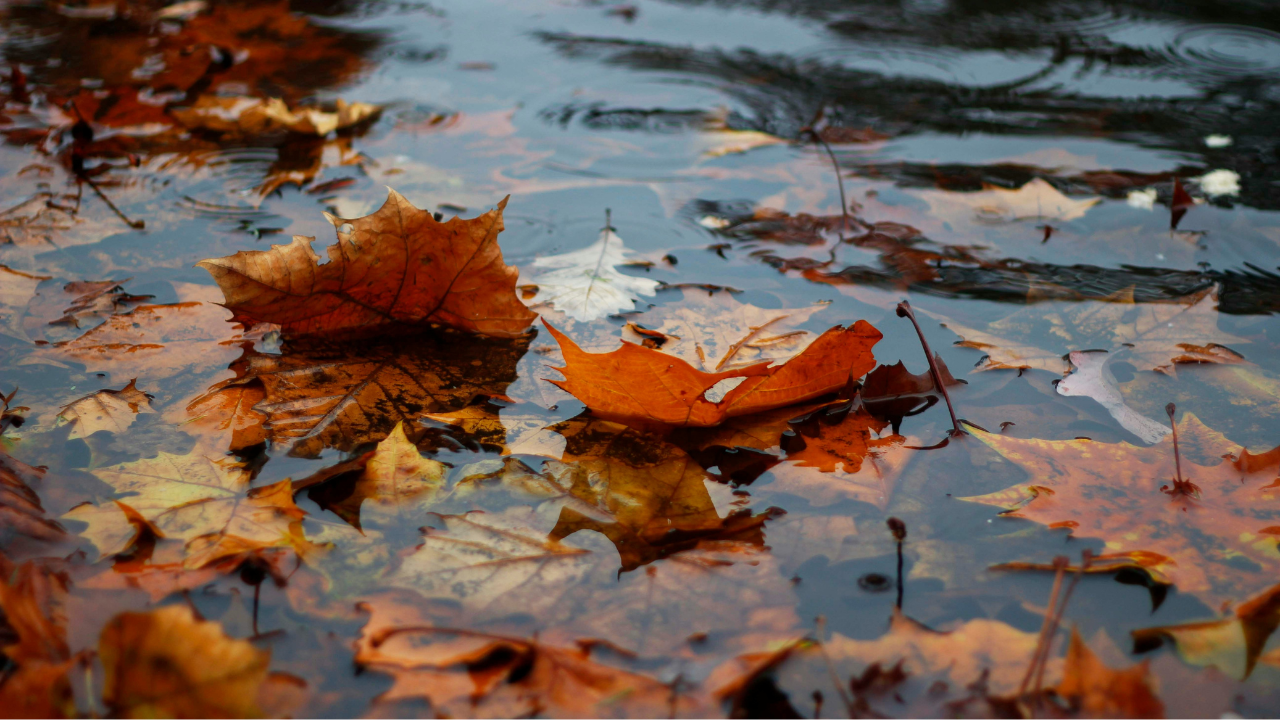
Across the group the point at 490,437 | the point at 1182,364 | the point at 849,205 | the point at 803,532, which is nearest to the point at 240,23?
the point at 849,205

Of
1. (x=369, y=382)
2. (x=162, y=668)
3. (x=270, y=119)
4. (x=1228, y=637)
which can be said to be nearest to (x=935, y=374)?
(x=1228, y=637)

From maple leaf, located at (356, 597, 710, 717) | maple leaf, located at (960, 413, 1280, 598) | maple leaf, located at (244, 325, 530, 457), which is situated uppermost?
maple leaf, located at (960, 413, 1280, 598)

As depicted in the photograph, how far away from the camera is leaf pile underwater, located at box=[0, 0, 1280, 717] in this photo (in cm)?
97

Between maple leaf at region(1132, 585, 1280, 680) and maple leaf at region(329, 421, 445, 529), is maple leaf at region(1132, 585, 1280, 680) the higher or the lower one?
the higher one

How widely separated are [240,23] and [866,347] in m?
3.80

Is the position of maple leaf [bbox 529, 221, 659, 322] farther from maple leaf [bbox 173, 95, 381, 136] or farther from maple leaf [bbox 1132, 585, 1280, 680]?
maple leaf [bbox 173, 95, 381, 136]

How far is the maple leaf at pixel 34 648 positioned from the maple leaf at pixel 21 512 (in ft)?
0.34

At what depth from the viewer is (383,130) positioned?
2.70m

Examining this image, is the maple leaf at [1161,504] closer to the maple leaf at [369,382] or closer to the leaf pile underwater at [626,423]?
the leaf pile underwater at [626,423]

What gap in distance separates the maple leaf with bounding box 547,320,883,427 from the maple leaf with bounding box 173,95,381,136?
1.82 m

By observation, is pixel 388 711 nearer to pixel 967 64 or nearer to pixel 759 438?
pixel 759 438

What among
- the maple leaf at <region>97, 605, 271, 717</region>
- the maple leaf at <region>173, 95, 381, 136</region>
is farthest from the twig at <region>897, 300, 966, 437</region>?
the maple leaf at <region>173, 95, 381, 136</region>

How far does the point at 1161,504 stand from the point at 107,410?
5.93ft

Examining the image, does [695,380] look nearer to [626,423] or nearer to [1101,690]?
Answer: [626,423]
